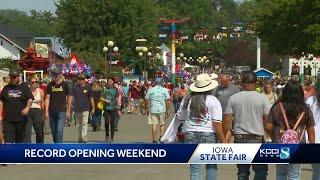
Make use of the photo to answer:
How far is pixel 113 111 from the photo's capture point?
→ 753 inches

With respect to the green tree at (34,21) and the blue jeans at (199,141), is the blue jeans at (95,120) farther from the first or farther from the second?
the green tree at (34,21)

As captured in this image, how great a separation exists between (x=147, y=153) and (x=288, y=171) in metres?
1.62

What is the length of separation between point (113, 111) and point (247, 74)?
32.3 ft

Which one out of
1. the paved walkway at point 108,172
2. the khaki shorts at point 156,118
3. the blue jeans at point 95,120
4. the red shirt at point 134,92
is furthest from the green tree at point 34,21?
the paved walkway at point 108,172

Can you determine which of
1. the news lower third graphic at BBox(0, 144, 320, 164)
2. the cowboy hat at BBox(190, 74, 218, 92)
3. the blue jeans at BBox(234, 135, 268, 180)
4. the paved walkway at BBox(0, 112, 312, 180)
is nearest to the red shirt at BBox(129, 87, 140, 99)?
the paved walkway at BBox(0, 112, 312, 180)

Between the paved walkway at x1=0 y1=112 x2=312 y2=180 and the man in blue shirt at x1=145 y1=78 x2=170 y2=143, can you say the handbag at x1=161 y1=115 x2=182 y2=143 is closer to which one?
the paved walkway at x1=0 y1=112 x2=312 y2=180

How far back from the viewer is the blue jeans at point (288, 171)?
8758 millimetres

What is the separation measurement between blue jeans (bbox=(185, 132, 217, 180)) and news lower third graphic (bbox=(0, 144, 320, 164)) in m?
0.17

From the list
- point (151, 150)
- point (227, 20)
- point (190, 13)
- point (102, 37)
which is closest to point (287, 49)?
point (102, 37)

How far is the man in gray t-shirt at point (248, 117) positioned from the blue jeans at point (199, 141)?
0.26 metres

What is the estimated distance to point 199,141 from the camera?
9477 millimetres

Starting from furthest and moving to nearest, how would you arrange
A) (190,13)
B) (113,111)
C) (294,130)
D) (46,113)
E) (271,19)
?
(190,13), (271,19), (113,111), (46,113), (294,130)

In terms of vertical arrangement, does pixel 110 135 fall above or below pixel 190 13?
below

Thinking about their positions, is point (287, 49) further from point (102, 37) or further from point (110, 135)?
point (110, 135)
